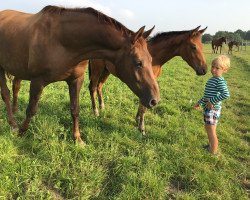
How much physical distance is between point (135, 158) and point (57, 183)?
1280 mm

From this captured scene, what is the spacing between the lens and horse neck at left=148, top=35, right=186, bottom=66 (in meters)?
6.33

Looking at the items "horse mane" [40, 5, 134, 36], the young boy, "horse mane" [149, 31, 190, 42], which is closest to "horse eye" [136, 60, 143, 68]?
"horse mane" [40, 5, 134, 36]

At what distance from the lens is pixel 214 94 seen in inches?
204

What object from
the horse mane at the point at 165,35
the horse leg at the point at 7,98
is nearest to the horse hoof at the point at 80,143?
the horse leg at the point at 7,98

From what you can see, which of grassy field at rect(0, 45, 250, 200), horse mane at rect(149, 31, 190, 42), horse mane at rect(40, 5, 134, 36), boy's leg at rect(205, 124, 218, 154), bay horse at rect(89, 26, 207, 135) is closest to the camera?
grassy field at rect(0, 45, 250, 200)

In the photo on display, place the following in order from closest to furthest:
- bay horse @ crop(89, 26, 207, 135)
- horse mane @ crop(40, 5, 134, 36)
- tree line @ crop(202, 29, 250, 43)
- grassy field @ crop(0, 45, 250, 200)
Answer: grassy field @ crop(0, 45, 250, 200), horse mane @ crop(40, 5, 134, 36), bay horse @ crop(89, 26, 207, 135), tree line @ crop(202, 29, 250, 43)

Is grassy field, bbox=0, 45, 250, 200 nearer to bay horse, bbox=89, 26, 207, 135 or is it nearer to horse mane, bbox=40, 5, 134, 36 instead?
bay horse, bbox=89, 26, 207, 135

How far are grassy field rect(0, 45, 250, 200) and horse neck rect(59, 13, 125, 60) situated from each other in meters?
1.44

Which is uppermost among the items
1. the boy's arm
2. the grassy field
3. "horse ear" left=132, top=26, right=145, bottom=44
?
"horse ear" left=132, top=26, right=145, bottom=44

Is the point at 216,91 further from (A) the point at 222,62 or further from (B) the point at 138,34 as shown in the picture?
(B) the point at 138,34

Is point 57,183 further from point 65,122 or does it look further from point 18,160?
point 65,122

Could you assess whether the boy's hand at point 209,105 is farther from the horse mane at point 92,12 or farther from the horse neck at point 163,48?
the horse mane at point 92,12

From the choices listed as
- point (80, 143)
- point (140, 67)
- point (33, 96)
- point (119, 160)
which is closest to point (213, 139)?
point (119, 160)

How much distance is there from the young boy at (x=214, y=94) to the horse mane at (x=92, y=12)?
1873 mm
